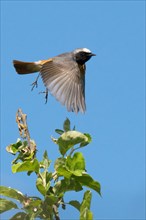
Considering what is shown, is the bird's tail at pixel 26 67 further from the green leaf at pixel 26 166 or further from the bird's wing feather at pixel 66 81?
the green leaf at pixel 26 166

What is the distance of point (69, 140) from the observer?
8.45ft

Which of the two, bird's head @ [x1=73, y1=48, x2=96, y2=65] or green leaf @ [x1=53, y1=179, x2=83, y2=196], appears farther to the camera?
bird's head @ [x1=73, y1=48, x2=96, y2=65]

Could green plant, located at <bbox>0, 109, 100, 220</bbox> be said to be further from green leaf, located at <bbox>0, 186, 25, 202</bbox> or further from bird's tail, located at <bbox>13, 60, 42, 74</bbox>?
bird's tail, located at <bbox>13, 60, 42, 74</bbox>

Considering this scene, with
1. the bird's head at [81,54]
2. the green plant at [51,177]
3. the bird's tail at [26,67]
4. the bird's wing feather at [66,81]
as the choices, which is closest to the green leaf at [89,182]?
the green plant at [51,177]

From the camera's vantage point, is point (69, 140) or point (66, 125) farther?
point (66, 125)

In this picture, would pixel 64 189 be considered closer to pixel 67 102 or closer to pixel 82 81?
pixel 67 102

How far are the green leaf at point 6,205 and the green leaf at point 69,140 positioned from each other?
0.36m

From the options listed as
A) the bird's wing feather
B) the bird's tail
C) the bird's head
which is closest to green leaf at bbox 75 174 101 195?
the bird's wing feather

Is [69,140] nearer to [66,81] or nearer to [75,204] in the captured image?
[75,204]

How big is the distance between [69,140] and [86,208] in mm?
420

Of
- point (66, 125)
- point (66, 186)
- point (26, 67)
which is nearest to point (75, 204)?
point (66, 186)

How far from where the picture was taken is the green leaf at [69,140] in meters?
2.55

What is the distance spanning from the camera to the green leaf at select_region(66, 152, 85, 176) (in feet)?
7.98

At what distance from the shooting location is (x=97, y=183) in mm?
2539
